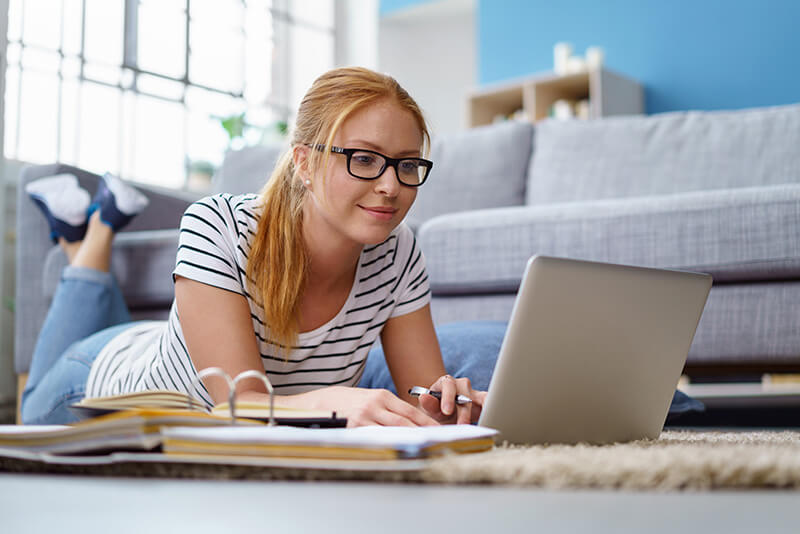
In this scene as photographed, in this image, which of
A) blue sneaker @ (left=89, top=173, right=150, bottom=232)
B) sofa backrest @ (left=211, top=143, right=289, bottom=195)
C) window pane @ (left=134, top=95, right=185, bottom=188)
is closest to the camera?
blue sneaker @ (left=89, top=173, right=150, bottom=232)

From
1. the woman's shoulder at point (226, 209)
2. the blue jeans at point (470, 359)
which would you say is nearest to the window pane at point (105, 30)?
the blue jeans at point (470, 359)

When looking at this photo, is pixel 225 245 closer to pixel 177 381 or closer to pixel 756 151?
pixel 177 381

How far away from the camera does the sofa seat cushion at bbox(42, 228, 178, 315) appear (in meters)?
2.37

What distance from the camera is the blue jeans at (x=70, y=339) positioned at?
1.83 m

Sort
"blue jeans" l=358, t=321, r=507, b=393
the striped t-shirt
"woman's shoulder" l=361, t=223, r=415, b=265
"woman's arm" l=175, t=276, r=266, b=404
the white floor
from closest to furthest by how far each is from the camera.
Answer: the white floor → "woman's arm" l=175, t=276, r=266, b=404 → the striped t-shirt → "woman's shoulder" l=361, t=223, r=415, b=265 → "blue jeans" l=358, t=321, r=507, b=393

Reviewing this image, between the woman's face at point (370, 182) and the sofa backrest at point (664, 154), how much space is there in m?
1.65

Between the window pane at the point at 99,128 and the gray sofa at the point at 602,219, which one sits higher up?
the window pane at the point at 99,128

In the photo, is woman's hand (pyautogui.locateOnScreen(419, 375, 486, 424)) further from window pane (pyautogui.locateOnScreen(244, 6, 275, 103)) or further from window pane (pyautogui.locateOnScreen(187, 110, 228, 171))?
window pane (pyautogui.locateOnScreen(244, 6, 275, 103))

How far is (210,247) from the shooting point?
1.24 metres

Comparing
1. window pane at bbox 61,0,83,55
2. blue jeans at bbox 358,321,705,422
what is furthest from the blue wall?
blue jeans at bbox 358,321,705,422

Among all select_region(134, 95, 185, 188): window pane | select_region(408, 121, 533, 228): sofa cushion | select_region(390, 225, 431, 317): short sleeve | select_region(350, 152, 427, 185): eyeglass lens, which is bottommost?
select_region(390, 225, 431, 317): short sleeve

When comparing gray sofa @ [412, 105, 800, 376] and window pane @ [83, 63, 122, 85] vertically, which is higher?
window pane @ [83, 63, 122, 85]

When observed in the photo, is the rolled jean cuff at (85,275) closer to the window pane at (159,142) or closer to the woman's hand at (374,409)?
the woman's hand at (374,409)

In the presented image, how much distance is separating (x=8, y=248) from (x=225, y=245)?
93.0 inches
